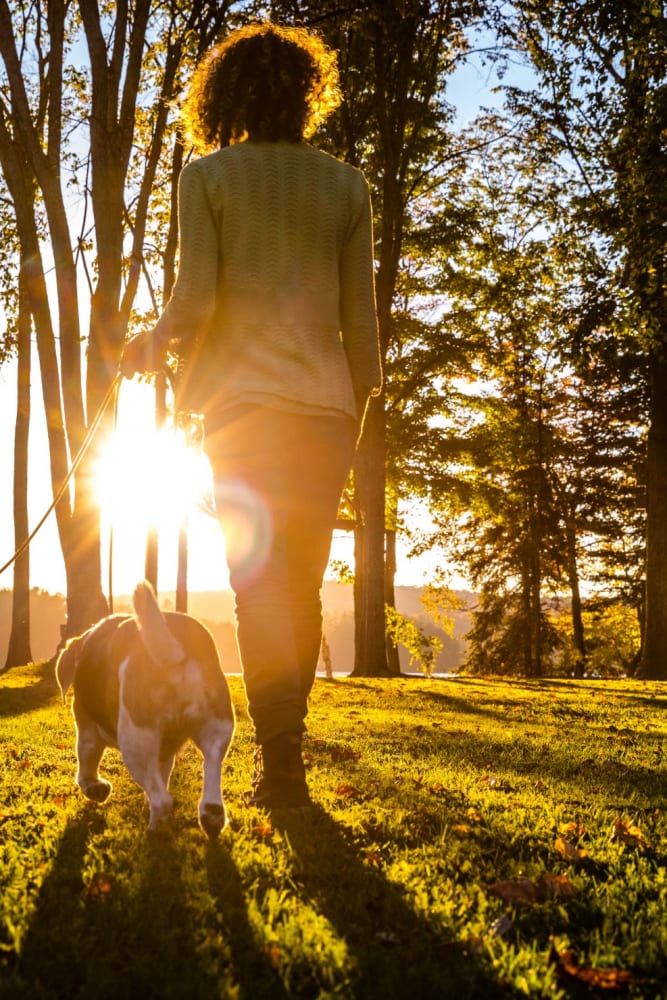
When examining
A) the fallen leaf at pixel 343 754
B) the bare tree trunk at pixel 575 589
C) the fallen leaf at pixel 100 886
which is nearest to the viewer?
the fallen leaf at pixel 100 886

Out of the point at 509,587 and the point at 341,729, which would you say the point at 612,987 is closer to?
the point at 341,729

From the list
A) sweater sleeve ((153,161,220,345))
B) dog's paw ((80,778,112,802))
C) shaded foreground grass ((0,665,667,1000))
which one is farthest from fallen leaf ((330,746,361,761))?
sweater sleeve ((153,161,220,345))

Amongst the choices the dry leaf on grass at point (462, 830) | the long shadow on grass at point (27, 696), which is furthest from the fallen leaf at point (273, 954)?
the long shadow on grass at point (27, 696)

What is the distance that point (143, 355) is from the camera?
397 cm

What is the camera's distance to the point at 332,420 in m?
3.88

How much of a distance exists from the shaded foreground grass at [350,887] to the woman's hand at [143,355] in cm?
183

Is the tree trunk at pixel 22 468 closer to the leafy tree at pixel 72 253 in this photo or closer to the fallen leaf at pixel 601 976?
the leafy tree at pixel 72 253

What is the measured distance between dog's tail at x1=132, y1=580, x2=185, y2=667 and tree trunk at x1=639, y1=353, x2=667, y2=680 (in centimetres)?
1711

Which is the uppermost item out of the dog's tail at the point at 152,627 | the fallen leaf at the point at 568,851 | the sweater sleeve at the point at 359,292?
the sweater sleeve at the point at 359,292

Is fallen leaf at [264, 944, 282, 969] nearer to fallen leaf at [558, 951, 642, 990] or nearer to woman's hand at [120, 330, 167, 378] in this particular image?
fallen leaf at [558, 951, 642, 990]

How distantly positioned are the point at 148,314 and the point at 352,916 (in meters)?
20.5

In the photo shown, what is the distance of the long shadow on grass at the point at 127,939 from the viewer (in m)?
2.01

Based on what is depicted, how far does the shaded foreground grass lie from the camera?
211 centimetres

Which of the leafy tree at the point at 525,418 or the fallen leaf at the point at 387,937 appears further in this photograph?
the leafy tree at the point at 525,418
